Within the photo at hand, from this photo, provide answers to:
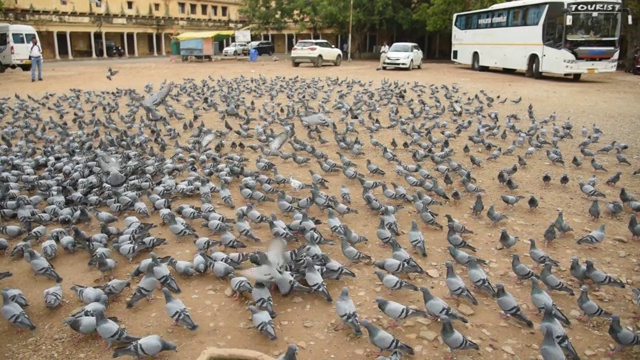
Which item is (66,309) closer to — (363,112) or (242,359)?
(242,359)

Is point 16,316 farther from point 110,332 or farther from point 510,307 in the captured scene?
point 510,307

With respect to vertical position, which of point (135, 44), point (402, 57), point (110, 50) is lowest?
point (402, 57)

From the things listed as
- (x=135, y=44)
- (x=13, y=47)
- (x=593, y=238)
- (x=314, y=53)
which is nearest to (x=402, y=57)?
(x=314, y=53)

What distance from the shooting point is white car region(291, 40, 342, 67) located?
27.5m

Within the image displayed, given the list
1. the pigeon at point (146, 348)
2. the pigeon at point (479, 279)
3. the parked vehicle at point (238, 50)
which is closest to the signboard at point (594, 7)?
the pigeon at point (479, 279)

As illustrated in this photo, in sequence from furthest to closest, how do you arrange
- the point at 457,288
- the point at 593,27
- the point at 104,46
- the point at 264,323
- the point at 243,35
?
the point at 104,46, the point at 243,35, the point at 593,27, the point at 457,288, the point at 264,323

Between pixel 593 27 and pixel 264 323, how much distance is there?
764 inches

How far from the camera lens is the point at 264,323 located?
358 centimetres

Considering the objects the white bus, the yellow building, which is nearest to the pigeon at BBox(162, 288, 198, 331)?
the white bus

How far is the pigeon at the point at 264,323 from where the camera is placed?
3564mm

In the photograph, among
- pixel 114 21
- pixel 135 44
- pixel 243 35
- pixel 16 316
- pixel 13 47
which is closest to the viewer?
pixel 16 316

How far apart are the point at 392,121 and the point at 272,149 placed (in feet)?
11.6

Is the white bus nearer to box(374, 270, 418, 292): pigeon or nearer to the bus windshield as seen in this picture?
the bus windshield

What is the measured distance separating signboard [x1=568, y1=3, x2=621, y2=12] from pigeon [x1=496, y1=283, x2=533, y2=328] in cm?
1790
